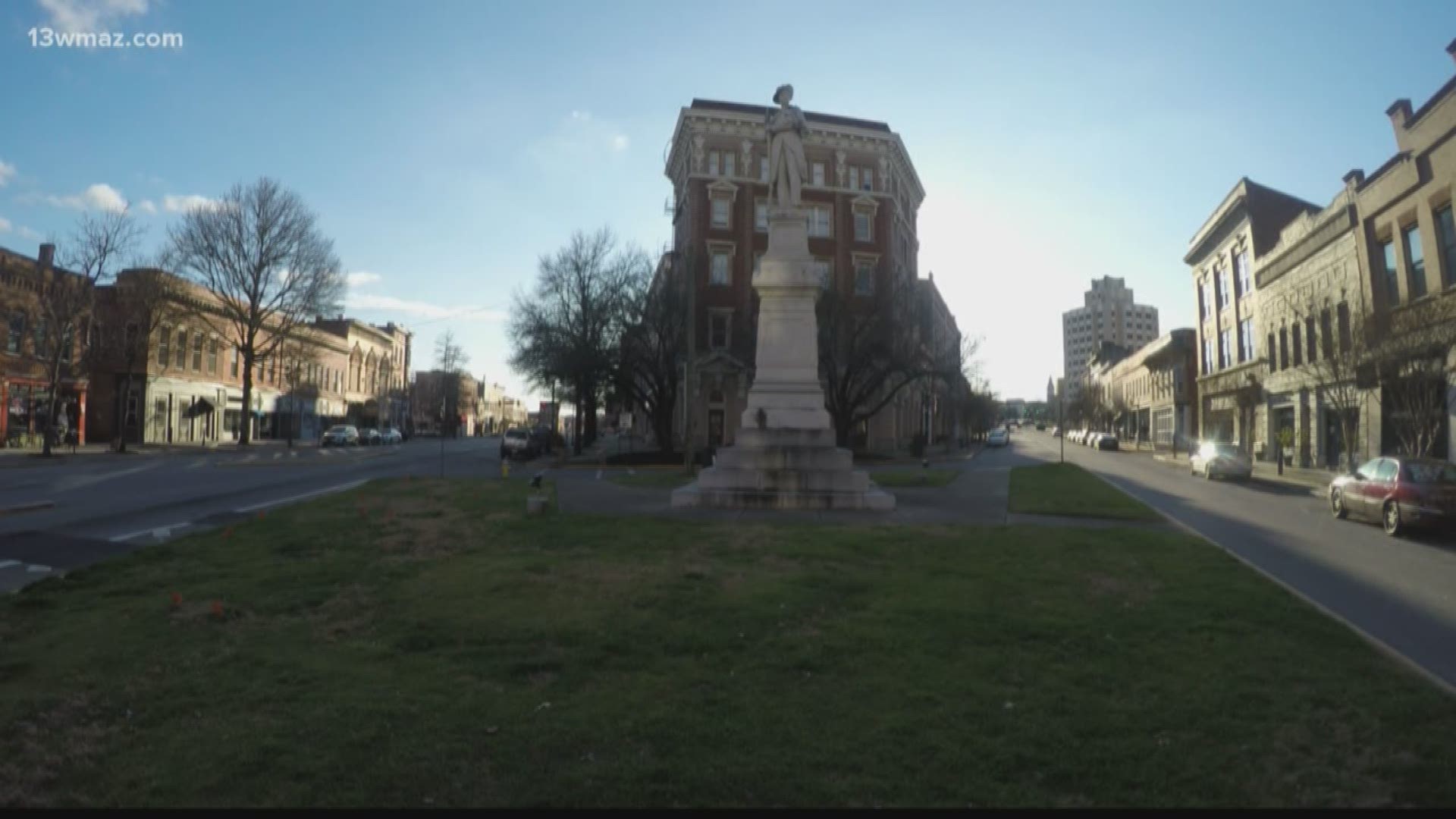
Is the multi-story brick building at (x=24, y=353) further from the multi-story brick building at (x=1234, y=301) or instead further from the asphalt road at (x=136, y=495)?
the multi-story brick building at (x=1234, y=301)

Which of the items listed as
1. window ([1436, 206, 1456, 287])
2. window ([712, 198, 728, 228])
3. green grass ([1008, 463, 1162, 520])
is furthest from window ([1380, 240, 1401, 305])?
window ([712, 198, 728, 228])

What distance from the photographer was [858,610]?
22.9ft

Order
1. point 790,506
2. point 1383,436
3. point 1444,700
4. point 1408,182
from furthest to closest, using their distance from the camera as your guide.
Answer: point 1383,436, point 1408,182, point 790,506, point 1444,700

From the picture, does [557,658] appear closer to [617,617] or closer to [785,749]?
[617,617]

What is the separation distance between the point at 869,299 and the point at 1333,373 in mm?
21822

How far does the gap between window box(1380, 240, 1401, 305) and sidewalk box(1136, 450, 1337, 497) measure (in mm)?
6470

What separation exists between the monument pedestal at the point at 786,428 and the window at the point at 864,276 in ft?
110

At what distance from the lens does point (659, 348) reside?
41688mm

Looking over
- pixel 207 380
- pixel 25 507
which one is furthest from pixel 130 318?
pixel 25 507

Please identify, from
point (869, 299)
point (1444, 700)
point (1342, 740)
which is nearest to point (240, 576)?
point (1342, 740)

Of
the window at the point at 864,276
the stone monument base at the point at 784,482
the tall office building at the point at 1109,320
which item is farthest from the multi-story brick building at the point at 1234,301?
the tall office building at the point at 1109,320

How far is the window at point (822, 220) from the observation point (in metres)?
53.6

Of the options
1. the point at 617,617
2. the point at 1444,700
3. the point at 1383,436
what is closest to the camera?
the point at 1444,700

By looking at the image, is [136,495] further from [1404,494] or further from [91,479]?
[1404,494]
